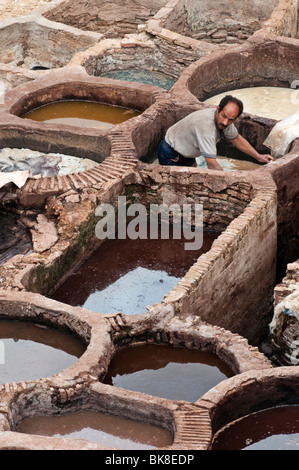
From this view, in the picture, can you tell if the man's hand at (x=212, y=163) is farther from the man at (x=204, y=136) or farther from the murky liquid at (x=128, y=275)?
the murky liquid at (x=128, y=275)

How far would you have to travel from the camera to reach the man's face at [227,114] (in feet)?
35.2

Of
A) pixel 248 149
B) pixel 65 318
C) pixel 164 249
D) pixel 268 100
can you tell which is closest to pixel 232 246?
pixel 164 249

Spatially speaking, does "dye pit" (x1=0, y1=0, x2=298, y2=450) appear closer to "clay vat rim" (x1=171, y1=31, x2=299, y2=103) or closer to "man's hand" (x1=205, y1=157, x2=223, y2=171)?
"clay vat rim" (x1=171, y1=31, x2=299, y2=103)

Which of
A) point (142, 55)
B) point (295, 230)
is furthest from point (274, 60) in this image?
point (295, 230)

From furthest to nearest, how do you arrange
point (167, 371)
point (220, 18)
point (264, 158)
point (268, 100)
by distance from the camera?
point (220, 18), point (268, 100), point (264, 158), point (167, 371)

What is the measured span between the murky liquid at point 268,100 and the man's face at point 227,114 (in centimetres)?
208

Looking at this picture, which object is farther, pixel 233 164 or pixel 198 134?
pixel 233 164

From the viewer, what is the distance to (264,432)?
8164 millimetres

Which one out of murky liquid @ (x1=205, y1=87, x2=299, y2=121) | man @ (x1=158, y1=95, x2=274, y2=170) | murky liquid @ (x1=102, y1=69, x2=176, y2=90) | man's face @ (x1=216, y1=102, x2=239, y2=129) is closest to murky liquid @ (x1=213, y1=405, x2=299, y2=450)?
man @ (x1=158, y1=95, x2=274, y2=170)

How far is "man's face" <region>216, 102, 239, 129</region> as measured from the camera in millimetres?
10727

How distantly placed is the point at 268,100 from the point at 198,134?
2908 millimetres

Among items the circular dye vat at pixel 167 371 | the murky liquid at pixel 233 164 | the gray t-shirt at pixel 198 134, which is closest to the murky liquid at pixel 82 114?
the murky liquid at pixel 233 164

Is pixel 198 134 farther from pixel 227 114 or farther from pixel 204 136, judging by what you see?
pixel 227 114

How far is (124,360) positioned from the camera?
8.94 metres
